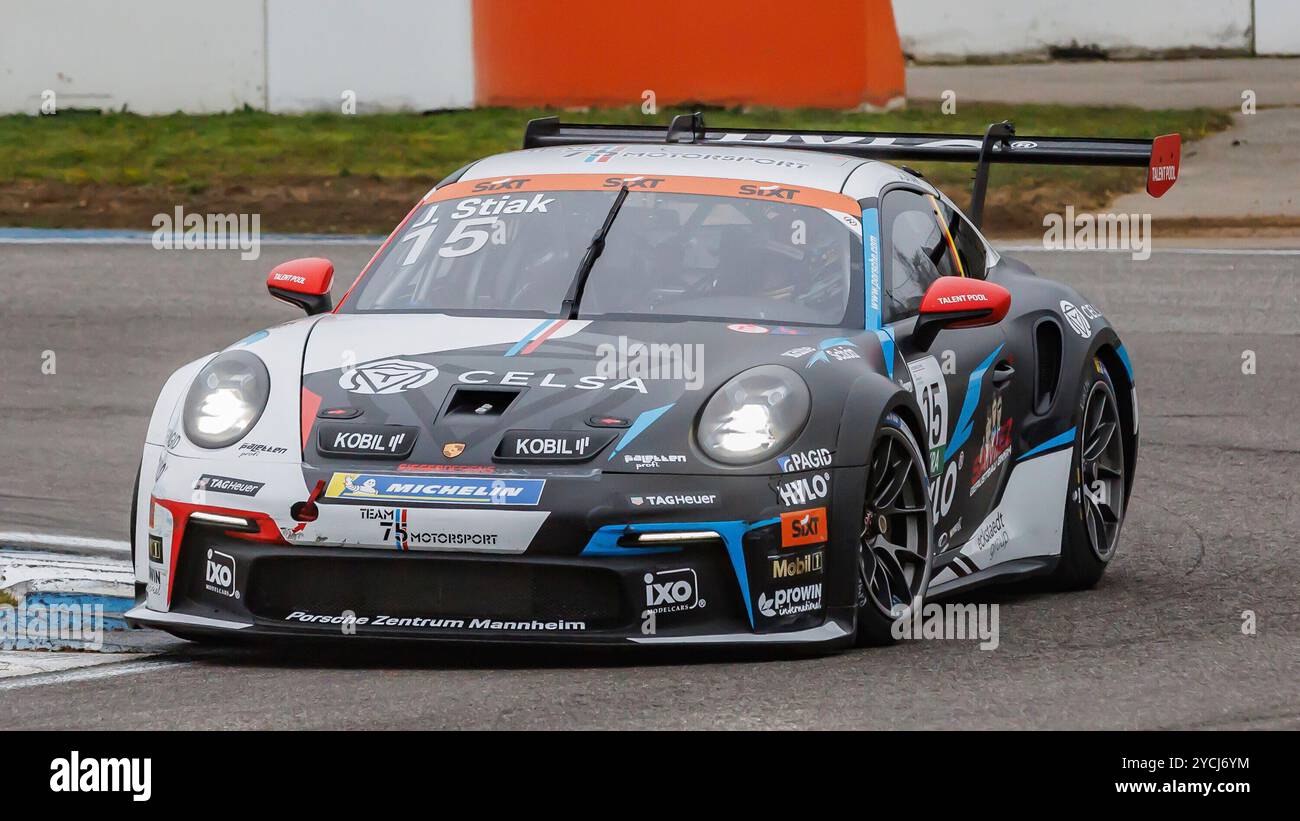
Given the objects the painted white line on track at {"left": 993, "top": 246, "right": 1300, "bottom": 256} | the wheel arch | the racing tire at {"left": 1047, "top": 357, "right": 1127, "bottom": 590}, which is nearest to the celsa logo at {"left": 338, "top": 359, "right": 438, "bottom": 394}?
the racing tire at {"left": 1047, "top": 357, "right": 1127, "bottom": 590}

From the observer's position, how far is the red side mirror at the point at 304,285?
22.5 ft

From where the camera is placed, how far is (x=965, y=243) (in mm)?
7586

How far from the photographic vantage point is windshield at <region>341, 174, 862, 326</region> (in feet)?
21.2

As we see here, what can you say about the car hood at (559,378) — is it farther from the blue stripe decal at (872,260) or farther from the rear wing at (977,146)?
the rear wing at (977,146)

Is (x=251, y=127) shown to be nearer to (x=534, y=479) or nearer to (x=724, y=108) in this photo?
(x=724, y=108)

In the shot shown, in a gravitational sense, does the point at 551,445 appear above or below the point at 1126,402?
above

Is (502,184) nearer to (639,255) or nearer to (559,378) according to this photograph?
(639,255)

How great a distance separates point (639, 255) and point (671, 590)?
1.49 metres

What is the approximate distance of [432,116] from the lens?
952 inches

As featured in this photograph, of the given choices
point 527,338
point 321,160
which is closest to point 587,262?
point 527,338

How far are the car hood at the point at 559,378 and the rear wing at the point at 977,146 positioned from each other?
68.6 inches

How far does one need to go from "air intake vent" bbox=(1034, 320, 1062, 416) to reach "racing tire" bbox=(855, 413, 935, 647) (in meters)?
1.24

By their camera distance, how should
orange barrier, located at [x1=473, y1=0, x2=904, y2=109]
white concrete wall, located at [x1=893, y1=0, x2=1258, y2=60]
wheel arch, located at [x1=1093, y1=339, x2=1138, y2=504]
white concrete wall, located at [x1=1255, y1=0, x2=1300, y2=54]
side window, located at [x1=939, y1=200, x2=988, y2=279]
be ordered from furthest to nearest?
1. white concrete wall, located at [x1=893, y1=0, x2=1258, y2=60]
2. white concrete wall, located at [x1=1255, y1=0, x2=1300, y2=54]
3. orange barrier, located at [x1=473, y1=0, x2=904, y2=109]
4. wheel arch, located at [x1=1093, y1=339, x2=1138, y2=504]
5. side window, located at [x1=939, y1=200, x2=988, y2=279]
